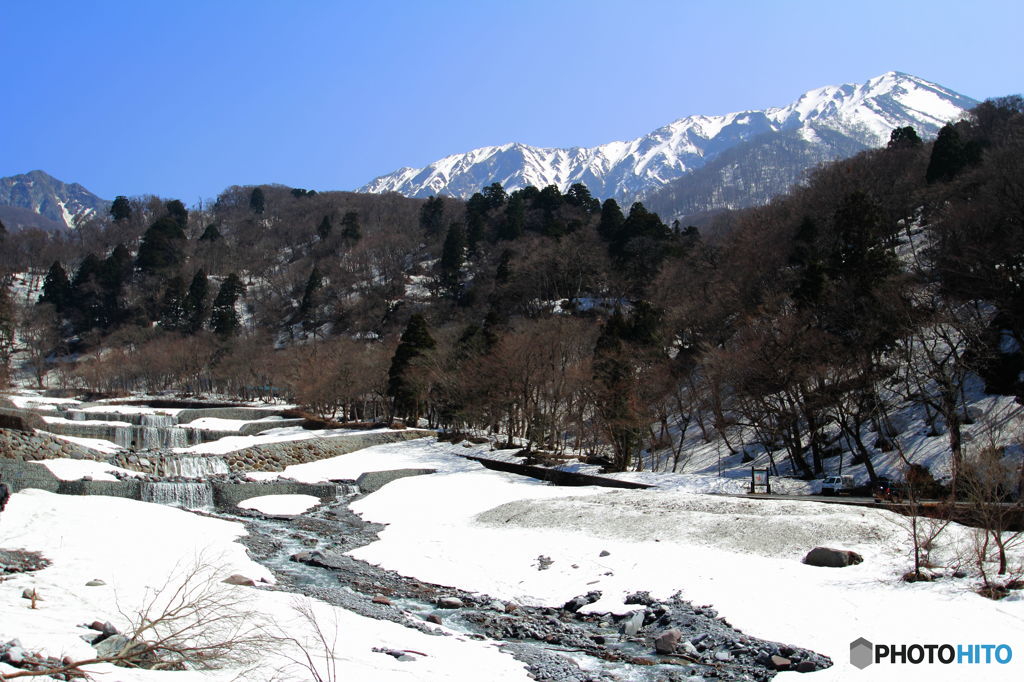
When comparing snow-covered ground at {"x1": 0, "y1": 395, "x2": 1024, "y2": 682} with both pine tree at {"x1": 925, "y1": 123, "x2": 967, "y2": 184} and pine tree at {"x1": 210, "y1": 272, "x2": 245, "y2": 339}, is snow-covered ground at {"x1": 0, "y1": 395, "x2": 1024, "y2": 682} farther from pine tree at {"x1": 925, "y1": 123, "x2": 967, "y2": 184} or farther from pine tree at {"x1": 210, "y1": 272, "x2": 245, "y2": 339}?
pine tree at {"x1": 210, "y1": 272, "x2": 245, "y2": 339}

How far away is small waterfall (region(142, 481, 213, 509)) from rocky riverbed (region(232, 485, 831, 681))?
9.98 metres

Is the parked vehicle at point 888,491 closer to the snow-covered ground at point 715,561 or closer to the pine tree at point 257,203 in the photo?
the snow-covered ground at point 715,561

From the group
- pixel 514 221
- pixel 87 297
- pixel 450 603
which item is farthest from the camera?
pixel 87 297

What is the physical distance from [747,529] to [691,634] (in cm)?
573

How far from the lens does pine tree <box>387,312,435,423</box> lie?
47.1 meters

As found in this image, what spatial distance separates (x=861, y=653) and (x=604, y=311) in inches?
2122

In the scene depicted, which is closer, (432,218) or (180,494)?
(180,494)

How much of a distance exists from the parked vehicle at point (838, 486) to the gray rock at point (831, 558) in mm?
10722

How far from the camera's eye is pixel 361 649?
9234 millimetres

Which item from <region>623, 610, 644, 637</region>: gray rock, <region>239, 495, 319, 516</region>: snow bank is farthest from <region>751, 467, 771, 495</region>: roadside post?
<region>239, 495, 319, 516</region>: snow bank

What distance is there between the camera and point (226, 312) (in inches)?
3334

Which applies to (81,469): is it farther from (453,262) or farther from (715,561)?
(453,262)

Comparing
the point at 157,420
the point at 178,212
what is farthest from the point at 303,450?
the point at 178,212

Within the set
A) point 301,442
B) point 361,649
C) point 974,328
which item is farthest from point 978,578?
point 301,442
